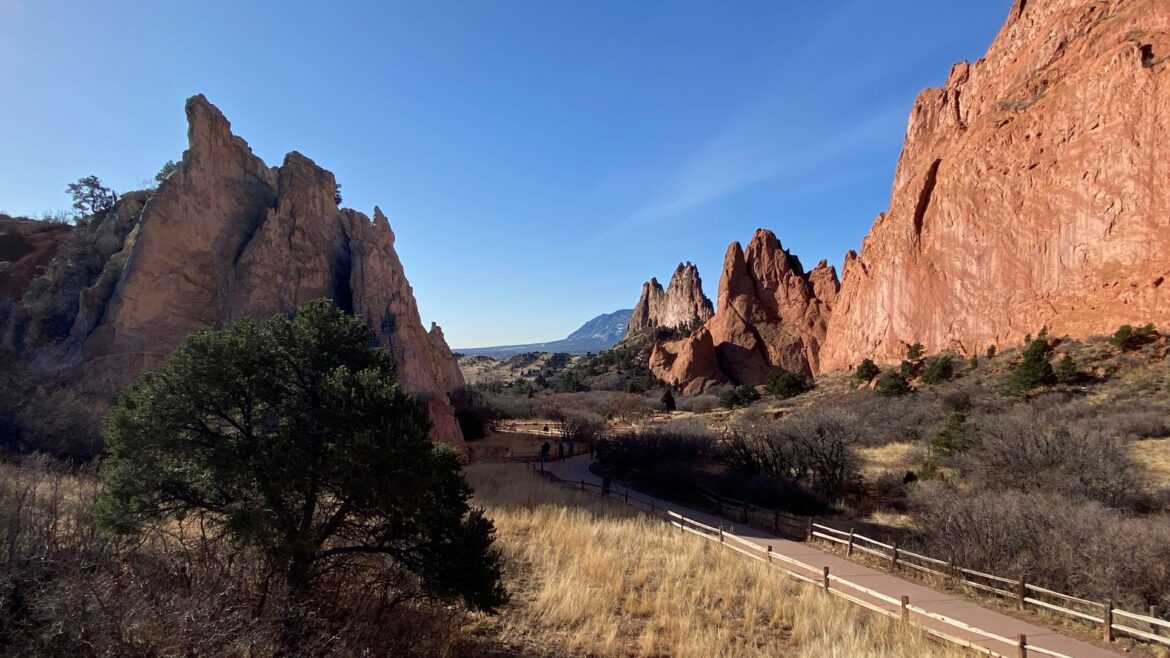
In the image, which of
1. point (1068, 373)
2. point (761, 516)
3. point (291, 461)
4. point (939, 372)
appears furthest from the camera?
point (939, 372)

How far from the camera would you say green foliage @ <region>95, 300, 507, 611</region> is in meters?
6.54

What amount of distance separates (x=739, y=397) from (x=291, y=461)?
5168 cm

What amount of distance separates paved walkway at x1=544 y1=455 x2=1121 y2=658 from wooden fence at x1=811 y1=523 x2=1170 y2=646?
44 centimetres

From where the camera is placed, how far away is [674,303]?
13275cm

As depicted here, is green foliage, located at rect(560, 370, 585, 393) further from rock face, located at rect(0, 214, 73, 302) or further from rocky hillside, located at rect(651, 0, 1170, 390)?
rock face, located at rect(0, 214, 73, 302)

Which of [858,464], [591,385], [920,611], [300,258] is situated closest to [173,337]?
[300,258]

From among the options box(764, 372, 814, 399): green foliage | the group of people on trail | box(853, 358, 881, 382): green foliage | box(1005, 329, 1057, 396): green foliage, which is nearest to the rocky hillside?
box(853, 358, 881, 382): green foliage

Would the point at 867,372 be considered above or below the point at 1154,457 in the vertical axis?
above

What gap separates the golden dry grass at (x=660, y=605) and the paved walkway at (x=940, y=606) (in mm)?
734

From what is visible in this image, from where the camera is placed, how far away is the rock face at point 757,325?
2889 inches

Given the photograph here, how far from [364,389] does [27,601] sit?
11.3ft

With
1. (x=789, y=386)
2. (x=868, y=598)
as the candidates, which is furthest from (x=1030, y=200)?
(x=868, y=598)

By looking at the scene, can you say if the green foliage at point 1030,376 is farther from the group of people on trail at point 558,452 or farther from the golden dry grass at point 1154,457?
the group of people on trail at point 558,452

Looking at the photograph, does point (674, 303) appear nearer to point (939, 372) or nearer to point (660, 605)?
point (939, 372)
